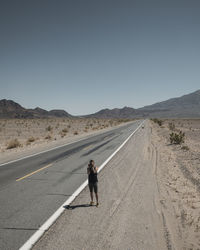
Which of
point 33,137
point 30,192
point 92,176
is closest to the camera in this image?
point 92,176

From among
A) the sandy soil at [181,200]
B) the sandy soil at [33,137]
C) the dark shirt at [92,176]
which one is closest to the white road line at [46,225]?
the dark shirt at [92,176]

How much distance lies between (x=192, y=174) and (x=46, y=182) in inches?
269

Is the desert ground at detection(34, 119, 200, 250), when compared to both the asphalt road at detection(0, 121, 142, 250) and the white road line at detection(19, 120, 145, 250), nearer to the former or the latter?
the white road line at detection(19, 120, 145, 250)

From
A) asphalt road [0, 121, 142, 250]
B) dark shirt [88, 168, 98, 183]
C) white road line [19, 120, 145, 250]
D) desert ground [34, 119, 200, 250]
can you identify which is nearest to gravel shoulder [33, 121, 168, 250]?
desert ground [34, 119, 200, 250]

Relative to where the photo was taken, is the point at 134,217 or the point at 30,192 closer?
the point at 134,217

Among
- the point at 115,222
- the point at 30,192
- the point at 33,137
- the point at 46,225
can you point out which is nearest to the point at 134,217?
the point at 115,222

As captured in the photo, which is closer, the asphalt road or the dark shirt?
the asphalt road

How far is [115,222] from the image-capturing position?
4852mm

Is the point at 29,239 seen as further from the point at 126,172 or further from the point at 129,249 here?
the point at 126,172

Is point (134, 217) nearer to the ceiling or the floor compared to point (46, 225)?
nearer to the floor

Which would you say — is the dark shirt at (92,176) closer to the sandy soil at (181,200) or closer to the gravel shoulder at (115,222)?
the gravel shoulder at (115,222)

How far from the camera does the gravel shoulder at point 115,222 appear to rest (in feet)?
13.3

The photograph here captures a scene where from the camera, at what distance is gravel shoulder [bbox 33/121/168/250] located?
406 cm

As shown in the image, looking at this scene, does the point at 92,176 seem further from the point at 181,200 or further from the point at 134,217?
the point at 181,200
